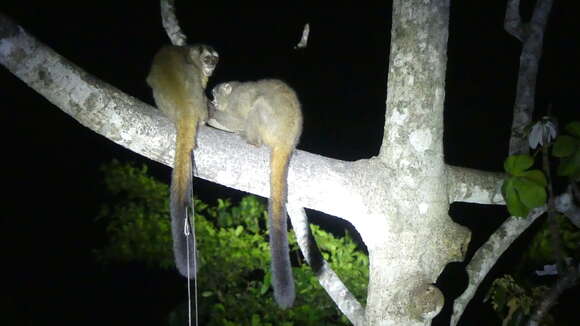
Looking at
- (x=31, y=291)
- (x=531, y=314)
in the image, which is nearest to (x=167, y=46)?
(x=531, y=314)

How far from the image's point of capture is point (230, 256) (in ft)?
13.5

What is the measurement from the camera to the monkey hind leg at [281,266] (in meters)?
2.47

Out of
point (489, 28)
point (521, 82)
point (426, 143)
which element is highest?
point (489, 28)

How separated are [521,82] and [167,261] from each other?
127 inches

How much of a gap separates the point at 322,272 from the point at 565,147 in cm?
172

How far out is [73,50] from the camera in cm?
702

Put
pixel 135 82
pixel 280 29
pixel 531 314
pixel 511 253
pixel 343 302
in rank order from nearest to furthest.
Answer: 1. pixel 343 302
2. pixel 531 314
3. pixel 511 253
4. pixel 135 82
5. pixel 280 29

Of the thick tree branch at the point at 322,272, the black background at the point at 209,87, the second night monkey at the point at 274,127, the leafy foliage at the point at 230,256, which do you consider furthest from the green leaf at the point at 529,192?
the black background at the point at 209,87

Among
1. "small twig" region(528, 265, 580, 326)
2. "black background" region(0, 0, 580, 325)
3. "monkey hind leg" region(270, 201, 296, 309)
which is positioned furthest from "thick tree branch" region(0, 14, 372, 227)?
"black background" region(0, 0, 580, 325)

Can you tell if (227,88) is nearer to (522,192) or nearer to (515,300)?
(522,192)

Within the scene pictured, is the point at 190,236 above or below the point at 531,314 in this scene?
above

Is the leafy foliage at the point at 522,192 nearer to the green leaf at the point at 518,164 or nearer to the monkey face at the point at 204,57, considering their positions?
the green leaf at the point at 518,164

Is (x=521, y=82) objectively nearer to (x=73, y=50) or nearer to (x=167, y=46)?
(x=167, y=46)

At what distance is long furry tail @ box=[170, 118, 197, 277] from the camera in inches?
86.4
